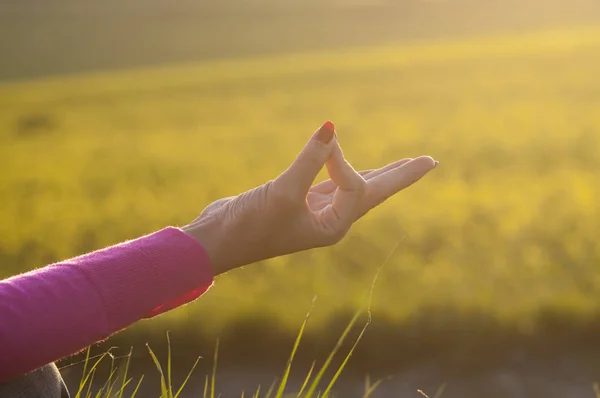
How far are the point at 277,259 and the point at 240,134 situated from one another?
12.8 feet

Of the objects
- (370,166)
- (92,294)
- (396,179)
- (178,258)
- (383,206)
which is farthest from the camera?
(370,166)

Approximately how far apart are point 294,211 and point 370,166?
4933 mm

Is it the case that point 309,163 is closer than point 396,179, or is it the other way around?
point 309,163

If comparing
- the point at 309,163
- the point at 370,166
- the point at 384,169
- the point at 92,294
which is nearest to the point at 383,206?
the point at 370,166

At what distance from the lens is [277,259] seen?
13.4 feet

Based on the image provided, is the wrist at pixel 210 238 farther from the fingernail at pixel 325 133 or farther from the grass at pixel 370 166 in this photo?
the grass at pixel 370 166

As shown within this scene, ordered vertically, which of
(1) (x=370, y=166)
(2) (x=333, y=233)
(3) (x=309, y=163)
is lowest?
(1) (x=370, y=166)

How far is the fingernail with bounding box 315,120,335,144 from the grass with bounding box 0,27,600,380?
1.01 m

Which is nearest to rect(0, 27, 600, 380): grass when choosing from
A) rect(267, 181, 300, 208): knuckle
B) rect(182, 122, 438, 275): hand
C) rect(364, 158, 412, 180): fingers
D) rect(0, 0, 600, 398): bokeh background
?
rect(0, 0, 600, 398): bokeh background

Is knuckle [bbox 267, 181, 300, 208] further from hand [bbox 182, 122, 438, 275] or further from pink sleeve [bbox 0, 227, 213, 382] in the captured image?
pink sleeve [bbox 0, 227, 213, 382]

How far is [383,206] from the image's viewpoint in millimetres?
4996

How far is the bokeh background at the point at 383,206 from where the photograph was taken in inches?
128

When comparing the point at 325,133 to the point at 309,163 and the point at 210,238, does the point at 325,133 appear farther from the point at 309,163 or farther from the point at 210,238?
the point at 210,238

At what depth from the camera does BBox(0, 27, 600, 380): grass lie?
11.9 ft
